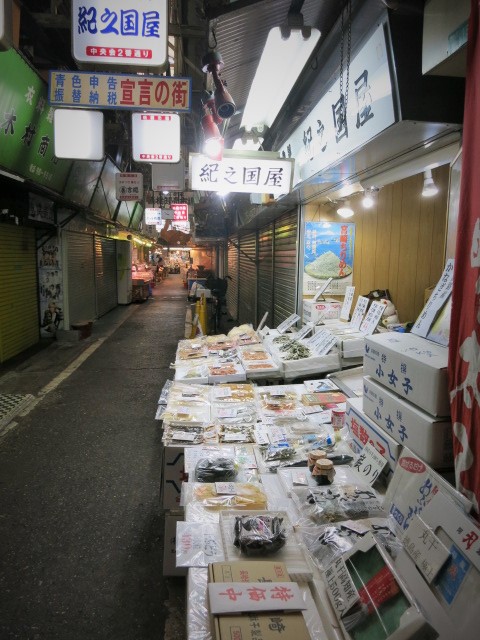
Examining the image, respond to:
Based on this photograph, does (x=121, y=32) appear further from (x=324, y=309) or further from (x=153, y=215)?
(x=153, y=215)

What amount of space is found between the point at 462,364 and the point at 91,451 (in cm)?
573

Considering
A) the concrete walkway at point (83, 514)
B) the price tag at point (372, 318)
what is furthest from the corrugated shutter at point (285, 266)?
the concrete walkway at point (83, 514)

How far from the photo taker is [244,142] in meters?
8.45

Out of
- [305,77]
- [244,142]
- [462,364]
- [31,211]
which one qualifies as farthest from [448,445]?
[31,211]

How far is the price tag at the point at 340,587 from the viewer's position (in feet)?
6.55

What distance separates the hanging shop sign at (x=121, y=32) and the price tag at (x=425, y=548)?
6.07 metres

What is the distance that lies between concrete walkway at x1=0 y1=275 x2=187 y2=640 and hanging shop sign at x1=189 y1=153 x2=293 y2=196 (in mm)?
4469

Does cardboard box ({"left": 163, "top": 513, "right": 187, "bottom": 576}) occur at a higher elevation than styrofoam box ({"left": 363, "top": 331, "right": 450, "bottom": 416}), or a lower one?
lower

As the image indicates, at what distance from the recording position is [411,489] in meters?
2.58

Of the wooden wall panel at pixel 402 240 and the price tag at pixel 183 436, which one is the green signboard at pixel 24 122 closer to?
the wooden wall panel at pixel 402 240

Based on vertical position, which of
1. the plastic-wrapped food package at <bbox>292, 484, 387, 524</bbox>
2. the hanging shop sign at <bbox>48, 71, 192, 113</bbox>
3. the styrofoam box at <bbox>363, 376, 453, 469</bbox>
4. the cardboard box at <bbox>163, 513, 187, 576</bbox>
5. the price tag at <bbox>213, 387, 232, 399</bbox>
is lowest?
the cardboard box at <bbox>163, 513, 187, 576</bbox>

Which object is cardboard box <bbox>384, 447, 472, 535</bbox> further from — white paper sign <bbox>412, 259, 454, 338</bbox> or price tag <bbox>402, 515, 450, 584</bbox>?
white paper sign <bbox>412, 259, 454, 338</bbox>

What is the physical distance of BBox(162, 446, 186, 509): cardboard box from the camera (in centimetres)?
395

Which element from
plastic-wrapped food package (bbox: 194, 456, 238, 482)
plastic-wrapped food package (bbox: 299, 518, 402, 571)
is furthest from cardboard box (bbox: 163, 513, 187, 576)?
plastic-wrapped food package (bbox: 299, 518, 402, 571)
